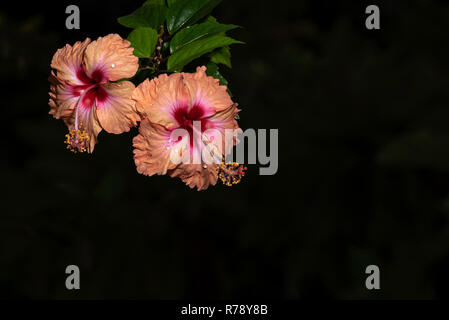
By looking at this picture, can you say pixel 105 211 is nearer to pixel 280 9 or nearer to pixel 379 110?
pixel 379 110

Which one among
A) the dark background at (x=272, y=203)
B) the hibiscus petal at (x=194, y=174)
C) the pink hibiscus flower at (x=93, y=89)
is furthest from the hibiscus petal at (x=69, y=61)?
the dark background at (x=272, y=203)

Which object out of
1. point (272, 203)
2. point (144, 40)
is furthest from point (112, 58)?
point (272, 203)

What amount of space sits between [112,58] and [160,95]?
0.14 feet

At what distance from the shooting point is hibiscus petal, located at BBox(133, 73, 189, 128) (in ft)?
1.02

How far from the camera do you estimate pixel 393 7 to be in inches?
90.3

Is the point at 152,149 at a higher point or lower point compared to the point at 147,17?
lower

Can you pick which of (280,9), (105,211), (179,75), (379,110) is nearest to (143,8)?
(179,75)

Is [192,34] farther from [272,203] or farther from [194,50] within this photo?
[272,203]

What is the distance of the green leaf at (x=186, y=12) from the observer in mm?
355

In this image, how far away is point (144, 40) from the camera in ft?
1.09

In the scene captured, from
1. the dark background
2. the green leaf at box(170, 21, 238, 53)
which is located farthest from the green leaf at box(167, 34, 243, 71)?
the dark background

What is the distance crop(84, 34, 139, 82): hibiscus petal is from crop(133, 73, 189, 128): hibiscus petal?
16 mm

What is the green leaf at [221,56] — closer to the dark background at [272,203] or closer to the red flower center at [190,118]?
the red flower center at [190,118]

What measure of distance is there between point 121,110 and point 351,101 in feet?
4.77
